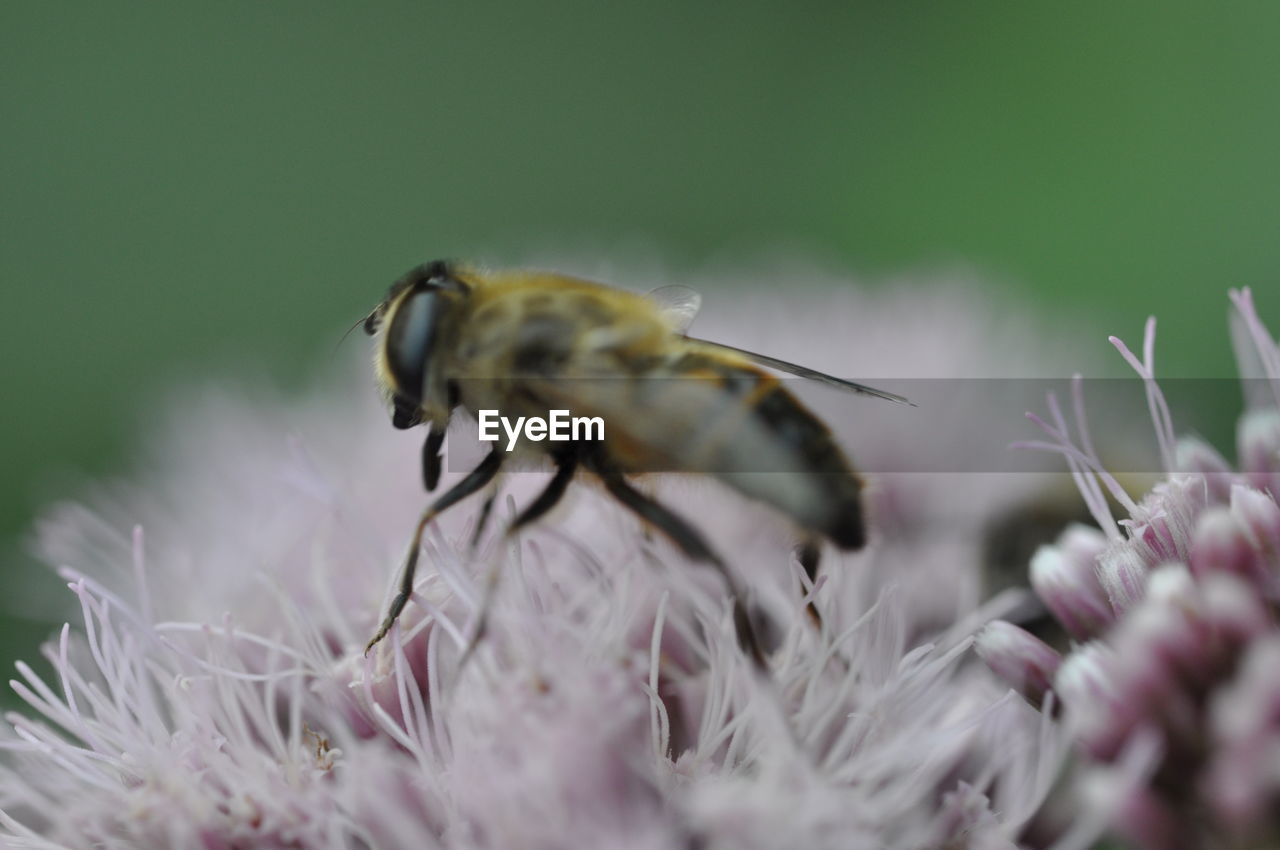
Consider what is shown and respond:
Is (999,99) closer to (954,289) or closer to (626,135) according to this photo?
(954,289)

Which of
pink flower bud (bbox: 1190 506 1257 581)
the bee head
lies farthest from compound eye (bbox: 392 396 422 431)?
pink flower bud (bbox: 1190 506 1257 581)

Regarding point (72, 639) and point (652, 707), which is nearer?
point (652, 707)

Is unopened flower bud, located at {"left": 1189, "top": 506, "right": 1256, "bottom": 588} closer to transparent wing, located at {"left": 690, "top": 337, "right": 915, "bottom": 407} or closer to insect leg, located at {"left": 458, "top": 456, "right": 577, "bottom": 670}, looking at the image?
transparent wing, located at {"left": 690, "top": 337, "right": 915, "bottom": 407}

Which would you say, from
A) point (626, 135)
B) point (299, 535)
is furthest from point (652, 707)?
point (626, 135)

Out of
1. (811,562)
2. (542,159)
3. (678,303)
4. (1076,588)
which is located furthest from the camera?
(542,159)

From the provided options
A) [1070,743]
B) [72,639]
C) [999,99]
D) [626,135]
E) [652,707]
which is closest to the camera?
[1070,743]

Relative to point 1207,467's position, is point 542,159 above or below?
above

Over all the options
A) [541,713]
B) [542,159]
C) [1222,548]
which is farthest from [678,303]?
[542,159]

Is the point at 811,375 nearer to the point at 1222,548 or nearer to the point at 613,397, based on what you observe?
the point at 613,397
